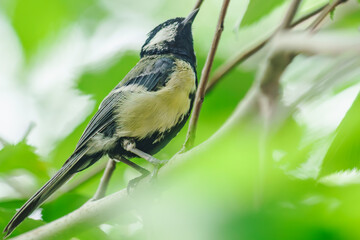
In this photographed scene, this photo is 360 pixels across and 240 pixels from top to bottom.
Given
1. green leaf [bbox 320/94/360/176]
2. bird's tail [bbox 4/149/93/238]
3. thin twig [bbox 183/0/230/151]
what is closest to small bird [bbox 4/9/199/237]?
bird's tail [bbox 4/149/93/238]

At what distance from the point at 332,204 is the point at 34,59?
701 millimetres

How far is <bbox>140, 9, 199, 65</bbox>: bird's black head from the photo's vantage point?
37.2 inches

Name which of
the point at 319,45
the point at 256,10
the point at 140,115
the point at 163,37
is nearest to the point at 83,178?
the point at 140,115

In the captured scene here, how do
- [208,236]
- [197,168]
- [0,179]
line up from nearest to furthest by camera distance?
[208,236], [197,168], [0,179]

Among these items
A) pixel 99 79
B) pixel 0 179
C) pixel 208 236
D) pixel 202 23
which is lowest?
pixel 208 236

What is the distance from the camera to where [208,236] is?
0.32m

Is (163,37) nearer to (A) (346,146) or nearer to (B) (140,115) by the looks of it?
(B) (140,115)

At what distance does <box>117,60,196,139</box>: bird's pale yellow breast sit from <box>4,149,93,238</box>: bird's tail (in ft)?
0.31

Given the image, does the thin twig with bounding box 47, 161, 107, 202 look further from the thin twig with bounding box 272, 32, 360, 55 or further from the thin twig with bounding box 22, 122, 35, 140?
the thin twig with bounding box 272, 32, 360, 55

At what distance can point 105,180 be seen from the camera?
2.97 ft

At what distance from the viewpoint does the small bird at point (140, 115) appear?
0.85 m

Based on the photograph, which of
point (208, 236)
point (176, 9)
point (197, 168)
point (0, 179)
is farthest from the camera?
point (176, 9)

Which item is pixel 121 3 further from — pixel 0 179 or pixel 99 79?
pixel 0 179

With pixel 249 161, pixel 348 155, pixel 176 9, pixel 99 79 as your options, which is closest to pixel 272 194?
pixel 249 161
